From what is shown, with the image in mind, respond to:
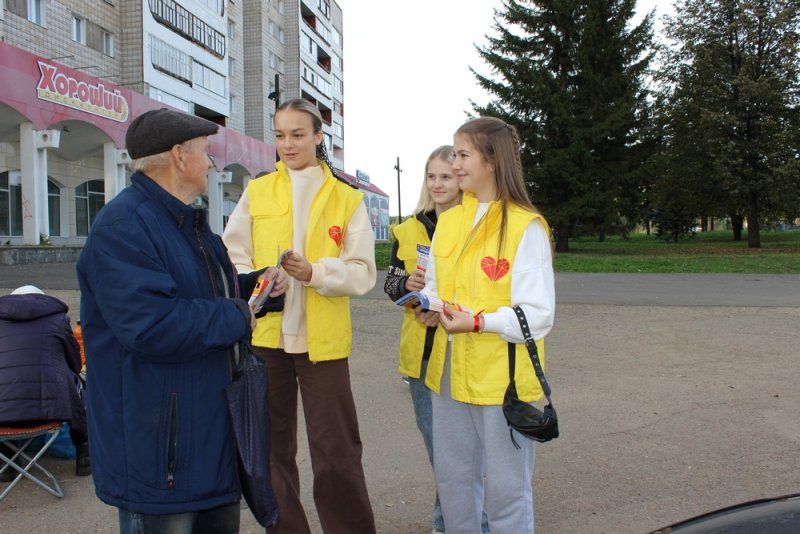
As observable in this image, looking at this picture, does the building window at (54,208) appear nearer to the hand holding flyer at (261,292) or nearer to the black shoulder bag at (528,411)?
the hand holding flyer at (261,292)

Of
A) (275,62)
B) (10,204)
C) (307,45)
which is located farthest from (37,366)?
(307,45)

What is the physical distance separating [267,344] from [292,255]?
48 cm

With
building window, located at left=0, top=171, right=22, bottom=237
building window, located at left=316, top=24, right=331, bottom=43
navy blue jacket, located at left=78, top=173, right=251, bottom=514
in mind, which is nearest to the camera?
navy blue jacket, located at left=78, top=173, right=251, bottom=514

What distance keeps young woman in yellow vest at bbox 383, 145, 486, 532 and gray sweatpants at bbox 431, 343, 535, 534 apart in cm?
39

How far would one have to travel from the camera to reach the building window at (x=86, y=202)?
94.3 ft

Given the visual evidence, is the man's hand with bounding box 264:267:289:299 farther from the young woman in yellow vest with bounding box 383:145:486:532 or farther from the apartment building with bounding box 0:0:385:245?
the apartment building with bounding box 0:0:385:245

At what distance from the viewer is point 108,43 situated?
2906 centimetres

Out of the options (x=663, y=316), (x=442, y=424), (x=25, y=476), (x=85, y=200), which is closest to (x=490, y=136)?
(x=442, y=424)

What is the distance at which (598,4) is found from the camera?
3022cm

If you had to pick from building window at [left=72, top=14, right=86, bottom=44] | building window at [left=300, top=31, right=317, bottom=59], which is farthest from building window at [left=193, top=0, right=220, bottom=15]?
building window at [left=300, top=31, right=317, bottom=59]

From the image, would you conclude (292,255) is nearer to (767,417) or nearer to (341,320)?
(341,320)

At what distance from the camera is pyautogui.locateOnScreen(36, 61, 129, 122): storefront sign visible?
67.3 feet

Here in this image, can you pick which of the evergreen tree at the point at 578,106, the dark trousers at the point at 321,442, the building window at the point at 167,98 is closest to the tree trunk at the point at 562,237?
the evergreen tree at the point at 578,106

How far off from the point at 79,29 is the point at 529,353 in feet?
99.9
